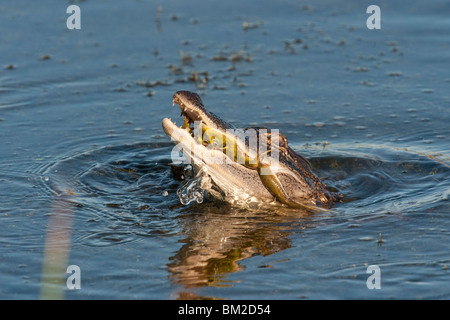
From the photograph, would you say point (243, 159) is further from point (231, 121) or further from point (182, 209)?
point (231, 121)

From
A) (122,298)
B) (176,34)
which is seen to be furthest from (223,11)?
(122,298)

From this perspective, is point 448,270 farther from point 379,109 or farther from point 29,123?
point 29,123

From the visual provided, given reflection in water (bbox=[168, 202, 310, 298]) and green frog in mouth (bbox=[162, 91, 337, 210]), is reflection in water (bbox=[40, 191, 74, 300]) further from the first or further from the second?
green frog in mouth (bbox=[162, 91, 337, 210])

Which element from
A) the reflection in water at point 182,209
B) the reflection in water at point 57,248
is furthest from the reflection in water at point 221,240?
the reflection in water at point 57,248

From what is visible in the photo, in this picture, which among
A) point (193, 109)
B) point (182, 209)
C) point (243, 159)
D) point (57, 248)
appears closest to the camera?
point (57, 248)

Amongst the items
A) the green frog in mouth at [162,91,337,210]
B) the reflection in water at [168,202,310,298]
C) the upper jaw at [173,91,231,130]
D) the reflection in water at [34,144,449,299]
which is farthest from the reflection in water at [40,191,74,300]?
the upper jaw at [173,91,231,130]

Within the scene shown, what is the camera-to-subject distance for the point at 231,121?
8406 mm

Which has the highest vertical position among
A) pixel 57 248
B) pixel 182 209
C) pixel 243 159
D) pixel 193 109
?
pixel 193 109

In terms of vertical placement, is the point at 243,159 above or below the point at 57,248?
above

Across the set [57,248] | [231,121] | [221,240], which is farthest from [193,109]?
[231,121]

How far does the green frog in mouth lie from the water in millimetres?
215

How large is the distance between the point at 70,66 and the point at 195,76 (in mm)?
1811

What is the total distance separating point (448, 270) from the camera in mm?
5223

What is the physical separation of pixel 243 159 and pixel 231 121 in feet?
7.78
